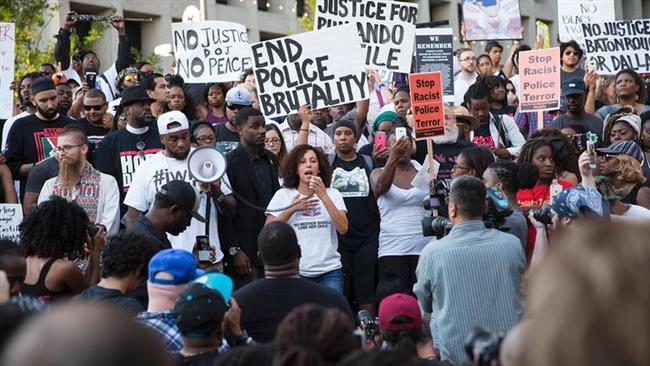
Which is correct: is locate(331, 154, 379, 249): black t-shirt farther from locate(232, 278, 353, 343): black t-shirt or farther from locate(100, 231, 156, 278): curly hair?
locate(100, 231, 156, 278): curly hair

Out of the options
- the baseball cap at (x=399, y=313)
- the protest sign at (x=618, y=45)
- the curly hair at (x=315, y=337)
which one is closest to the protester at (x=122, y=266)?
the baseball cap at (x=399, y=313)

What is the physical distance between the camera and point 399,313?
5.77 metres

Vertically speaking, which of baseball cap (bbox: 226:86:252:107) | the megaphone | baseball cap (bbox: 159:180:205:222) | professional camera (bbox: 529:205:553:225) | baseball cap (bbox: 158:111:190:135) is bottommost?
professional camera (bbox: 529:205:553:225)

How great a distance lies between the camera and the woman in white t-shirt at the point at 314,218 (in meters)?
9.30

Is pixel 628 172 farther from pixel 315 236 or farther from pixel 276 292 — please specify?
pixel 276 292

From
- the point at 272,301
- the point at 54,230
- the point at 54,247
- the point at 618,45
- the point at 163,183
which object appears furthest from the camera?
the point at 618,45

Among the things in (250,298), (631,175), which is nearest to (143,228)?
(250,298)

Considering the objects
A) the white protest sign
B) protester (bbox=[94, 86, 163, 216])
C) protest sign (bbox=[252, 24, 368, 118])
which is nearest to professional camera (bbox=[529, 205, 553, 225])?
protester (bbox=[94, 86, 163, 216])

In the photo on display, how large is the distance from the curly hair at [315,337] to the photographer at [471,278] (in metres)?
2.54

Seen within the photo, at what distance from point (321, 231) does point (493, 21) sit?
29.3 ft

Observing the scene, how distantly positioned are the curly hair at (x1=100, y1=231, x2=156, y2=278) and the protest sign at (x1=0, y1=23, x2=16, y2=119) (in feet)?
20.7

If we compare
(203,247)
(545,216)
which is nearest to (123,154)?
(203,247)

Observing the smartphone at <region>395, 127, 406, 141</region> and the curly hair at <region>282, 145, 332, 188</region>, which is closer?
the curly hair at <region>282, 145, 332, 188</region>

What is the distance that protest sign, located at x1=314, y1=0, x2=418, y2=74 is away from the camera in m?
13.3
